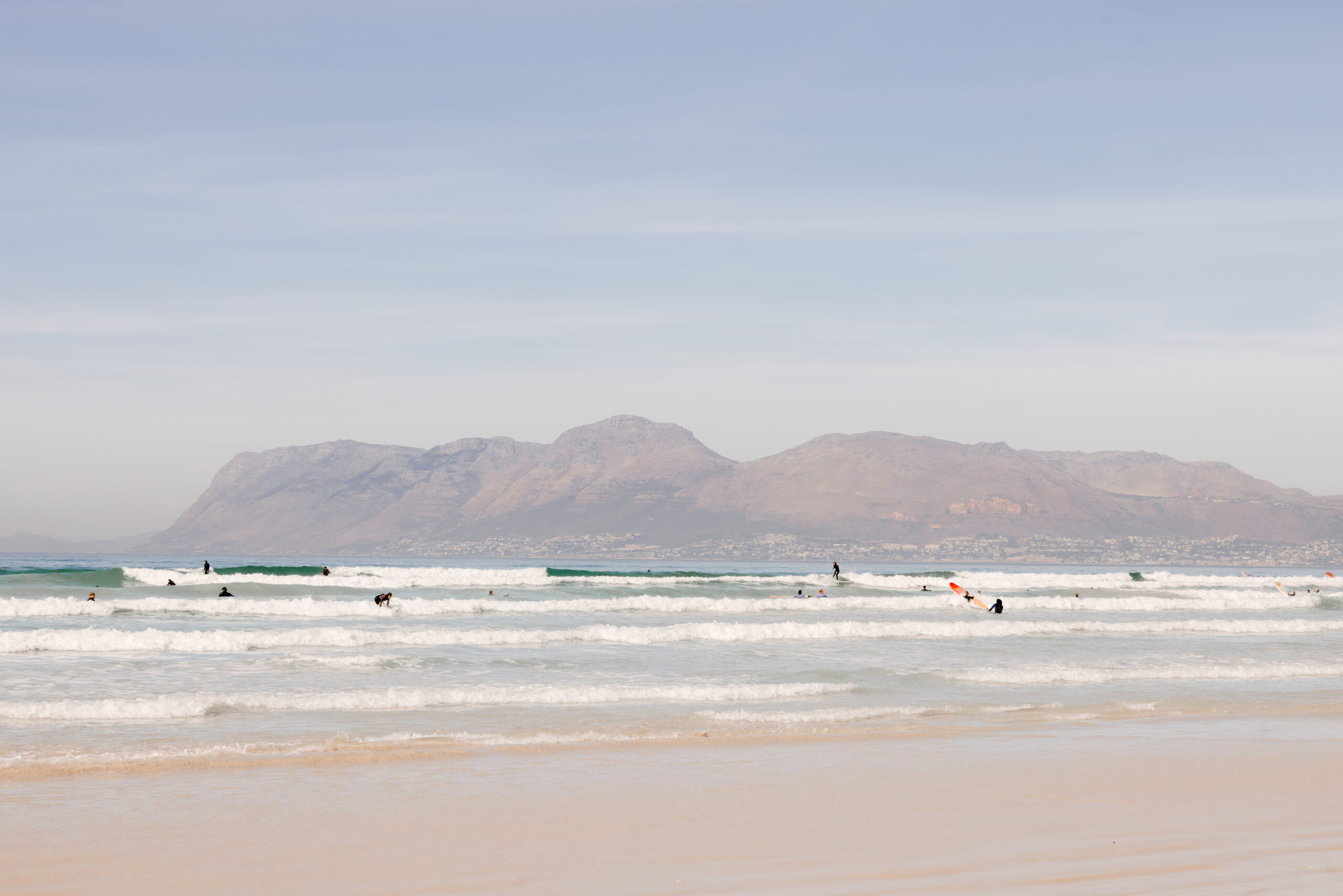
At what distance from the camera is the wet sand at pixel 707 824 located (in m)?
6.63

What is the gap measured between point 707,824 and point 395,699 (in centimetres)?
784

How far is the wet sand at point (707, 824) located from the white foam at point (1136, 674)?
6.68 meters

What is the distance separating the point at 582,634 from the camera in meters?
25.3

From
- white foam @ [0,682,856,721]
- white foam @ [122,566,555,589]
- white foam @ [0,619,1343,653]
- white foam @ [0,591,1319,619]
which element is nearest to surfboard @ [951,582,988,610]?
white foam @ [0,591,1319,619]

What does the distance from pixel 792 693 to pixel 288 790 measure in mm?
9041

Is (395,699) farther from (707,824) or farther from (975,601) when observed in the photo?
(975,601)

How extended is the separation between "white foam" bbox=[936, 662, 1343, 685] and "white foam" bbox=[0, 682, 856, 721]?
3.61 meters

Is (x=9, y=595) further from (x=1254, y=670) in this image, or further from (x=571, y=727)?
(x=1254, y=670)

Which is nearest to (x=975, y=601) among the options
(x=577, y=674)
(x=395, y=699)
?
(x=577, y=674)

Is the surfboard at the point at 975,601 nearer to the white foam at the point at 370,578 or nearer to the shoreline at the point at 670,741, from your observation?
the white foam at the point at 370,578

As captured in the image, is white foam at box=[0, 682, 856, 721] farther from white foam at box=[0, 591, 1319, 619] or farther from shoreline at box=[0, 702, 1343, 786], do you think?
white foam at box=[0, 591, 1319, 619]

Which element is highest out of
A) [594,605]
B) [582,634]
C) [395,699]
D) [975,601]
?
[395,699]

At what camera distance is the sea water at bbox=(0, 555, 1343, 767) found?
12.9 meters

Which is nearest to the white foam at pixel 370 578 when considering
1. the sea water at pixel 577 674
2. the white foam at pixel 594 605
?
the white foam at pixel 594 605
